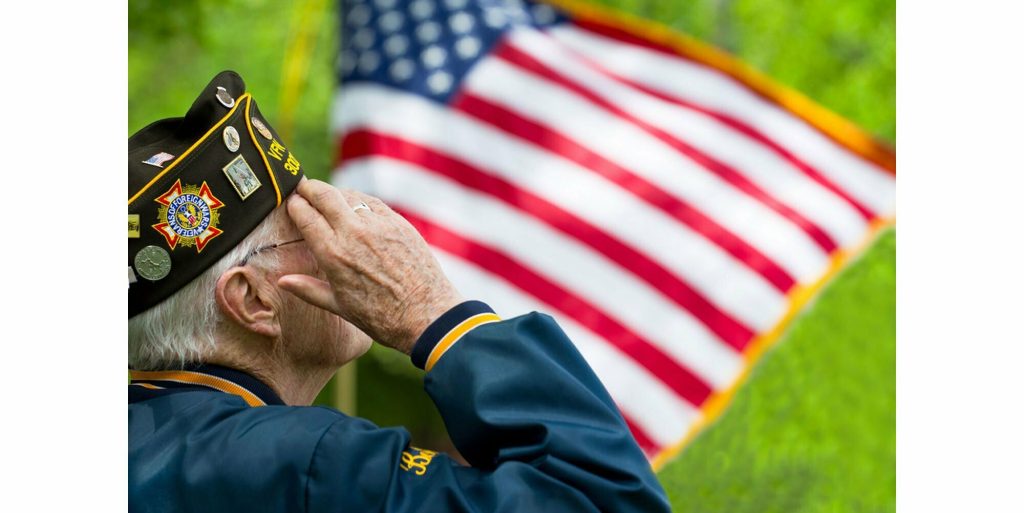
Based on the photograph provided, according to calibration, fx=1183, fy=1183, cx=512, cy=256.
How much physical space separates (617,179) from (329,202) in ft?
11.7

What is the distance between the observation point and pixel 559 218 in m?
5.26

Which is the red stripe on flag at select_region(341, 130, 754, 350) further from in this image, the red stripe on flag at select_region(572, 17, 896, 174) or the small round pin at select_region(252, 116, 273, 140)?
the small round pin at select_region(252, 116, 273, 140)

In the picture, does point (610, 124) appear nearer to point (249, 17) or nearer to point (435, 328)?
point (435, 328)

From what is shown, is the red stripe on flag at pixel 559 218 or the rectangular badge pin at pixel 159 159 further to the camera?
the red stripe on flag at pixel 559 218

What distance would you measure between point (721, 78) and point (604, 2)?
5.76 m

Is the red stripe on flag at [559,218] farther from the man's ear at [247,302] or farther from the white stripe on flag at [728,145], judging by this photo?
the man's ear at [247,302]

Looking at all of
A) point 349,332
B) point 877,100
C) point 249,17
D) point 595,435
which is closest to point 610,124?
point 349,332

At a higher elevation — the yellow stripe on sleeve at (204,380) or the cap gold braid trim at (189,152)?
the cap gold braid trim at (189,152)

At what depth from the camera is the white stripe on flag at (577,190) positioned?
513 centimetres

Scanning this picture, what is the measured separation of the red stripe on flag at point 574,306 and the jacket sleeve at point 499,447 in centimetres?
325

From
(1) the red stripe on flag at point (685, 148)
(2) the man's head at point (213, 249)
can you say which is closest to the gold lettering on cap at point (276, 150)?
(2) the man's head at point (213, 249)

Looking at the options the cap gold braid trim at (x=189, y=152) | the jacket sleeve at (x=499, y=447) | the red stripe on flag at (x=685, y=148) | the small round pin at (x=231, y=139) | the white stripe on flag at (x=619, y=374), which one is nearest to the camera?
the jacket sleeve at (x=499, y=447)

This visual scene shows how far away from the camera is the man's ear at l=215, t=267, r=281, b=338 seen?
1.87 metres

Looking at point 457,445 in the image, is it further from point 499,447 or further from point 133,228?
point 133,228
